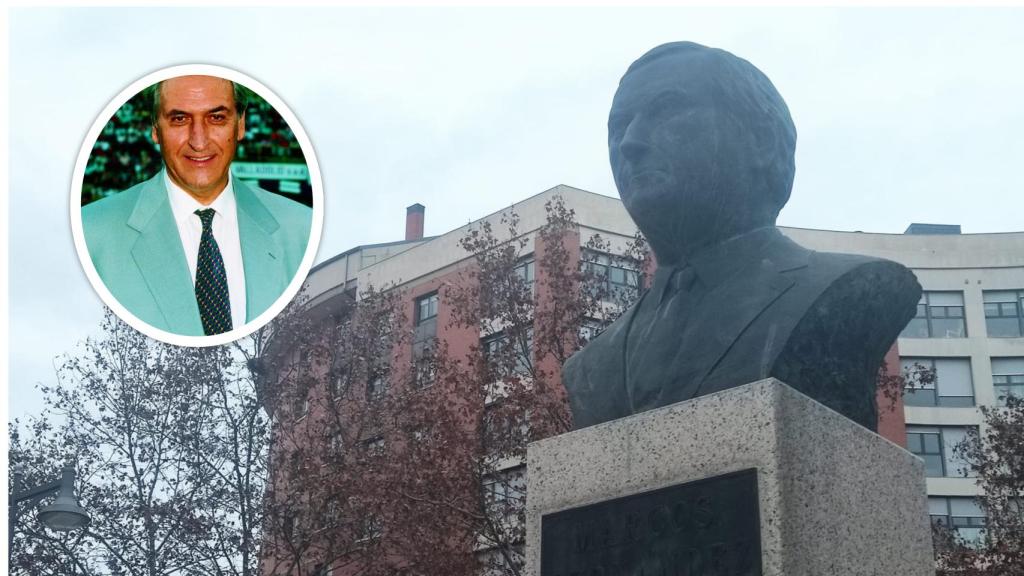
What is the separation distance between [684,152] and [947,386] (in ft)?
108

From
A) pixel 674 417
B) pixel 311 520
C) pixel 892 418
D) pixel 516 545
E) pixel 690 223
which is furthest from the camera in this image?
pixel 892 418

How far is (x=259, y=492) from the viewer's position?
59.2 feet

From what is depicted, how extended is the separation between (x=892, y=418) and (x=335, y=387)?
19066 mm

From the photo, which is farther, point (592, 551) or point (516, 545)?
point (516, 545)

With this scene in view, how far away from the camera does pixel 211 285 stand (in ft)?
26.8

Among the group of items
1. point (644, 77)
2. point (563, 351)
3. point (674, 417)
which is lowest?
point (674, 417)

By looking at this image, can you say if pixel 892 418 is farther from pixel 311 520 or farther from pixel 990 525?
pixel 311 520

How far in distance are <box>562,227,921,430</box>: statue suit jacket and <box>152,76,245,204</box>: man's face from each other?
330 cm

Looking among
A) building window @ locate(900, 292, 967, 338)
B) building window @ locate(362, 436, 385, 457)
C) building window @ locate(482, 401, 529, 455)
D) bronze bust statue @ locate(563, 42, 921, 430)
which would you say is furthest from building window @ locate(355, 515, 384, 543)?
building window @ locate(900, 292, 967, 338)

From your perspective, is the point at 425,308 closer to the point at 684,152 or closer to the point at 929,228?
the point at 929,228

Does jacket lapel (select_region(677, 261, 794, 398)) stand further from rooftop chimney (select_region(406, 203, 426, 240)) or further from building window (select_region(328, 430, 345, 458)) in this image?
rooftop chimney (select_region(406, 203, 426, 240))

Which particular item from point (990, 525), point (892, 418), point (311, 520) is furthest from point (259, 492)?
point (892, 418)

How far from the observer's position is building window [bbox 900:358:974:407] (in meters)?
35.4

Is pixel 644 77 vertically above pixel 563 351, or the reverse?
pixel 563 351
